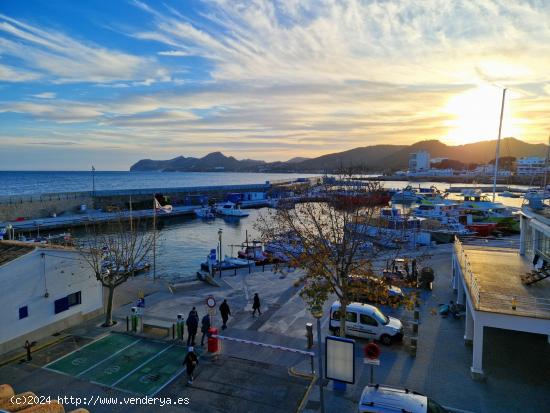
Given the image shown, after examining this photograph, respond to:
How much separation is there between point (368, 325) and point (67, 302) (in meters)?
12.7

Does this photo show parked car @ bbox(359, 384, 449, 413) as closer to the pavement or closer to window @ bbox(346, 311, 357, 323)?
the pavement

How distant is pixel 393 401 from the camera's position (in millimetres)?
9172

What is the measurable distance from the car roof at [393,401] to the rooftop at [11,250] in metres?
13.3

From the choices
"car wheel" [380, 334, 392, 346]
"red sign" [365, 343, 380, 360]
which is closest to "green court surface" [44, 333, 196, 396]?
"red sign" [365, 343, 380, 360]

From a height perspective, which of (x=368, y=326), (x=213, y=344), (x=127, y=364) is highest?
(x=368, y=326)

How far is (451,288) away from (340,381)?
45.2 ft

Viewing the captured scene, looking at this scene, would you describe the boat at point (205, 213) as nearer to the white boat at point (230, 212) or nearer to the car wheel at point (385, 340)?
the white boat at point (230, 212)

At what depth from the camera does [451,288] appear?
22719 millimetres

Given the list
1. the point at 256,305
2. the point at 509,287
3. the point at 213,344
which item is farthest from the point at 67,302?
the point at 509,287

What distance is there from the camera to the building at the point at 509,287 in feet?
38.3

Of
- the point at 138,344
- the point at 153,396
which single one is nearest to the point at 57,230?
the point at 138,344

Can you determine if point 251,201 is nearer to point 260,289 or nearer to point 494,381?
point 260,289

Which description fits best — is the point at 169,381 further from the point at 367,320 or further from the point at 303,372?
the point at 367,320

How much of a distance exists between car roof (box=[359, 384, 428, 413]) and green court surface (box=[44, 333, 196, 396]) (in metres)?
6.41
